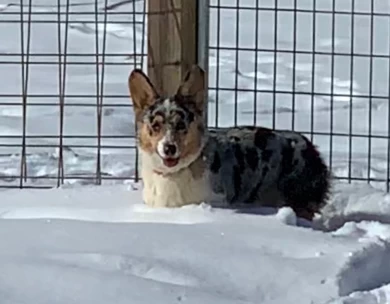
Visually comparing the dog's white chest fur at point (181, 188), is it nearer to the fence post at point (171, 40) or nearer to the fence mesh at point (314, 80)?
the fence post at point (171, 40)

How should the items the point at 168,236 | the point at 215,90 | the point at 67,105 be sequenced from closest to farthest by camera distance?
the point at 168,236, the point at 215,90, the point at 67,105

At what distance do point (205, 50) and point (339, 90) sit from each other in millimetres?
3427

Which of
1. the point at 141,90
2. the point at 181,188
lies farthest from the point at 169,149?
the point at 141,90

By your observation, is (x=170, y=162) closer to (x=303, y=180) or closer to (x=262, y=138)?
(x=262, y=138)

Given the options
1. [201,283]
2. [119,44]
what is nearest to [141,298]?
[201,283]

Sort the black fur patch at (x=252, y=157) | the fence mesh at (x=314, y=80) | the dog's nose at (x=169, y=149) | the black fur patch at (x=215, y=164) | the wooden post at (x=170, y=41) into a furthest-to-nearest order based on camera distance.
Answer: the fence mesh at (x=314, y=80), the wooden post at (x=170, y=41), the black fur patch at (x=252, y=157), the black fur patch at (x=215, y=164), the dog's nose at (x=169, y=149)

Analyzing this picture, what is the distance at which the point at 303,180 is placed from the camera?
18.0ft

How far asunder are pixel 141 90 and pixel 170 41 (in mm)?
709

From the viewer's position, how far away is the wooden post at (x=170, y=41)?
19.4 ft

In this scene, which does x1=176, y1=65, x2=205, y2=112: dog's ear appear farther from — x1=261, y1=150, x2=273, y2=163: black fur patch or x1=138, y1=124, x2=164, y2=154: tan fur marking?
x1=261, y1=150, x2=273, y2=163: black fur patch

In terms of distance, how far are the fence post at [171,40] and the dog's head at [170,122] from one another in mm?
581

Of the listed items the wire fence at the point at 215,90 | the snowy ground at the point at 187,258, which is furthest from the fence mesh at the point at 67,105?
the snowy ground at the point at 187,258

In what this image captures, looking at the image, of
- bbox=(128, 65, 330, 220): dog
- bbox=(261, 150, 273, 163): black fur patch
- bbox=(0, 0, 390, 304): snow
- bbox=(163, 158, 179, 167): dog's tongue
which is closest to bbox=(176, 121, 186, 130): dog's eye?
bbox=(128, 65, 330, 220): dog

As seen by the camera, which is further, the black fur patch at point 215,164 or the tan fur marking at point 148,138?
the black fur patch at point 215,164
